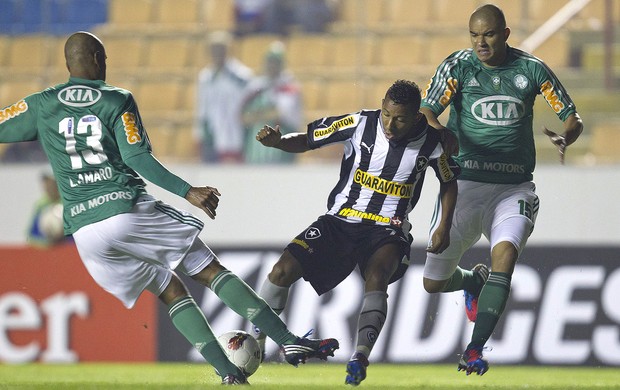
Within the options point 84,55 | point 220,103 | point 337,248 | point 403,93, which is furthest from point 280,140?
point 220,103

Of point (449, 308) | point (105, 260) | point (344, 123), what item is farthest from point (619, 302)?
→ point (105, 260)

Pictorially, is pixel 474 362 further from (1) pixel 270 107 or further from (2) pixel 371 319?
(1) pixel 270 107

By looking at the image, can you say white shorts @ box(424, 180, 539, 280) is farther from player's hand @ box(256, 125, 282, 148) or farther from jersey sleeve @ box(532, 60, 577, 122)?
player's hand @ box(256, 125, 282, 148)

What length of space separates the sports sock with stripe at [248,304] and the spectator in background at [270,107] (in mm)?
5246

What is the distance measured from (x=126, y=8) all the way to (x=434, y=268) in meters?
6.59

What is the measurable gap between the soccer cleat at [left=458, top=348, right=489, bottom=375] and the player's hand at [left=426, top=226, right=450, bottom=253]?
0.66 meters

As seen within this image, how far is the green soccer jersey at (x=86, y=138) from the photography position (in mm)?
6766

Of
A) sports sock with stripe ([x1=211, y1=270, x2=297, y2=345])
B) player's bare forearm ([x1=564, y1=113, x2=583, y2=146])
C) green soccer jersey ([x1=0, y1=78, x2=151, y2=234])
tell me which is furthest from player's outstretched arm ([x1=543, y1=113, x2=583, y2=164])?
green soccer jersey ([x1=0, y1=78, x2=151, y2=234])

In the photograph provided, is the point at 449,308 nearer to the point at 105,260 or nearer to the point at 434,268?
the point at 434,268

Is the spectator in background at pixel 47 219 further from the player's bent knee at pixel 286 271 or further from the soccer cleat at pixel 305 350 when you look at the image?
the soccer cleat at pixel 305 350

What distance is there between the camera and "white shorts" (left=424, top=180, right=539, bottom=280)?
7.80 m

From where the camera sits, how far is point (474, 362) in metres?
7.26

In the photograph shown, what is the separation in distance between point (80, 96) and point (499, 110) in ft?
8.97

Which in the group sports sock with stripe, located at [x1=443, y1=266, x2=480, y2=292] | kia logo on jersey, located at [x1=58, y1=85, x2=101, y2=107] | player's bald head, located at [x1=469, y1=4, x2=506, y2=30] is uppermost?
player's bald head, located at [x1=469, y1=4, x2=506, y2=30]
